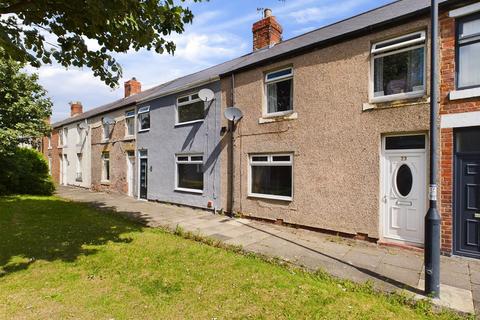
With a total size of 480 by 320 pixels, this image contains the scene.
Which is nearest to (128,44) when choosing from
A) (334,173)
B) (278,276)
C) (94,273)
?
(94,273)

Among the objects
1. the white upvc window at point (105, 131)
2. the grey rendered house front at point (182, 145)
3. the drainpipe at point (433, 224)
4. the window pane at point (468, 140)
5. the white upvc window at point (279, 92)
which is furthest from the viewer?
the white upvc window at point (105, 131)

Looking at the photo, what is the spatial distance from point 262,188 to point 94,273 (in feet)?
18.2

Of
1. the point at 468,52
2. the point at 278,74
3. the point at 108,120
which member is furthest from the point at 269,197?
the point at 108,120

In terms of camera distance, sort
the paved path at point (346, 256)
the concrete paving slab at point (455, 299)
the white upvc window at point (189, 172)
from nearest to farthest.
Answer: the concrete paving slab at point (455, 299) → the paved path at point (346, 256) → the white upvc window at point (189, 172)

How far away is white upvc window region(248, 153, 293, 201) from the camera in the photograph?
859 cm

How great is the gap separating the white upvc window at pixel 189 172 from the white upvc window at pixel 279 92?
3.69 meters

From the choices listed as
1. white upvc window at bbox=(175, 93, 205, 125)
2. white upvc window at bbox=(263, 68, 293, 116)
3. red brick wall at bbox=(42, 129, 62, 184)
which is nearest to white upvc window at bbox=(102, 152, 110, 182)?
white upvc window at bbox=(175, 93, 205, 125)

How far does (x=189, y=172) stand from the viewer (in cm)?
1211

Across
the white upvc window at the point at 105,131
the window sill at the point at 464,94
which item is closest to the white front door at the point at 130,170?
the white upvc window at the point at 105,131

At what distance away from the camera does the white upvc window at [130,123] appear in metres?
15.8

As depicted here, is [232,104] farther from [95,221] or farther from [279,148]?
[95,221]

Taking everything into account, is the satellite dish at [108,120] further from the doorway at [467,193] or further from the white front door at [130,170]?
the doorway at [467,193]

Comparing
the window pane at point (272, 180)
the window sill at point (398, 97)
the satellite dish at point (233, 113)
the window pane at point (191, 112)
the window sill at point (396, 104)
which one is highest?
the window pane at point (191, 112)

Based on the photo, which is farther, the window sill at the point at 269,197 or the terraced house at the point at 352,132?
the window sill at the point at 269,197
